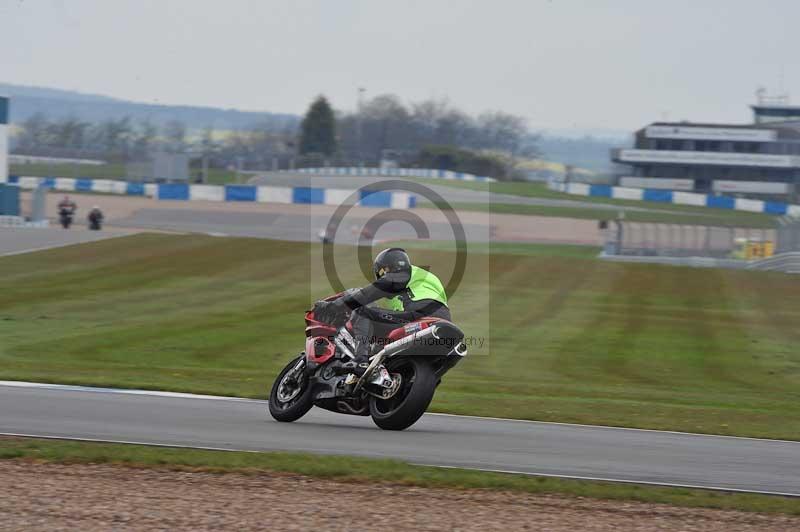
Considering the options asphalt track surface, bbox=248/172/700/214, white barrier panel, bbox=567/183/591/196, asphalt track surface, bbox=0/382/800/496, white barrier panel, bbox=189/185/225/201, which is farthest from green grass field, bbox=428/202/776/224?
asphalt track surface, bbox=0/382/800/496

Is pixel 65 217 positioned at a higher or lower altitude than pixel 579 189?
lower

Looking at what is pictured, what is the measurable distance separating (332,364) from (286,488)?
9.08 ft

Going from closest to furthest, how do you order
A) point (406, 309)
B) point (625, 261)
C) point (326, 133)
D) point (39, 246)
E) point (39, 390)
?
point (406, 309)
point (39, 390)
point (39, 246)
point (625, 261)
point (326, 133)

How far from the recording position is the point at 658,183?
85.1 meters

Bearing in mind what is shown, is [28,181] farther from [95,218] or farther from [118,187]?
[95,218]

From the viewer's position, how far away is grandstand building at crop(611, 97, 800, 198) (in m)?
83.1

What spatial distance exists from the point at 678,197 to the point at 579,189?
7324 mm

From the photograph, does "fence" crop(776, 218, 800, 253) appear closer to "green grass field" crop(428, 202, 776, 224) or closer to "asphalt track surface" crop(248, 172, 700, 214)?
"green grass field" crop(428, 202, 776, 224)

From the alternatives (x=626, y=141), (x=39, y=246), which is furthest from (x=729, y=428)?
(x=626, y=141)

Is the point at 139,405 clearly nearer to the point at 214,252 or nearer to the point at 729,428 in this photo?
the point at 729,428

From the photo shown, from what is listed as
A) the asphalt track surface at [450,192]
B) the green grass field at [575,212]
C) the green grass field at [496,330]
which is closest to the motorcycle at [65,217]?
the green grass field at [496,330]

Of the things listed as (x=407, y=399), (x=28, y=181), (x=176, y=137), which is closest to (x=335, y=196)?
(x=176, y=137)

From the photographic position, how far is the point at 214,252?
3959cm

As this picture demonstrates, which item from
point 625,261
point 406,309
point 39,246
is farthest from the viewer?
point 625,261
